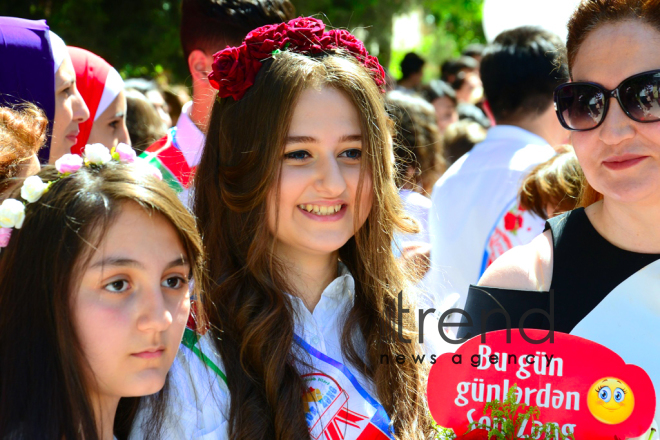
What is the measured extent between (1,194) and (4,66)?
→ 1002mm

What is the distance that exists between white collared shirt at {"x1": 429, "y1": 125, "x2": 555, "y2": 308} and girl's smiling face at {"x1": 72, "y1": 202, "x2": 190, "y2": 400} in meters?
1.74

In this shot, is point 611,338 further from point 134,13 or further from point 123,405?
point 134,13

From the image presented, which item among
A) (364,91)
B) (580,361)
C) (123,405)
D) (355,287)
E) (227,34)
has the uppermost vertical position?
(227,34)

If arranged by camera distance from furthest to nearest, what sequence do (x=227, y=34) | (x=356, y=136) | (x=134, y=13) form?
(x=134, y=13) → (x=227, y=34) → (x=356, y=136)

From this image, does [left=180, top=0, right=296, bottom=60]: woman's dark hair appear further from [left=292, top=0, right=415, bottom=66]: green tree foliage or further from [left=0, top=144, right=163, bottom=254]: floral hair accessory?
[left=292, top=0, right=415, bottom=66]: green tree foliage

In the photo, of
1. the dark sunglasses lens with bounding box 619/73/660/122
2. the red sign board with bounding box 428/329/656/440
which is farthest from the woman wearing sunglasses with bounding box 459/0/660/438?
the red sign board with bounding box 428/329/656/440

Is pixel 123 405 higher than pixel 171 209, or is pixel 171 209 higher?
pixel 171 209

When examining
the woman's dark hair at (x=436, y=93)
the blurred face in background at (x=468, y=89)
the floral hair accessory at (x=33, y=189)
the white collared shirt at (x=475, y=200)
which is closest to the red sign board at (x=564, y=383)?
the floral hair accessory at (x=33, y=189)

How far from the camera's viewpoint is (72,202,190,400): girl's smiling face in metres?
1.70

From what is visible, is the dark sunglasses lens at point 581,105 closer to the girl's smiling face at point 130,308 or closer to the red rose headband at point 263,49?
the red rose headband at point 263,49

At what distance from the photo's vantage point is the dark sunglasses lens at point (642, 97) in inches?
72.5

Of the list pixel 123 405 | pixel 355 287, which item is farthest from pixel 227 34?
pixel 123 405

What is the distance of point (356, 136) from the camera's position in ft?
7.29

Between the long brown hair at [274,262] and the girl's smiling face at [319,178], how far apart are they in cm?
3
